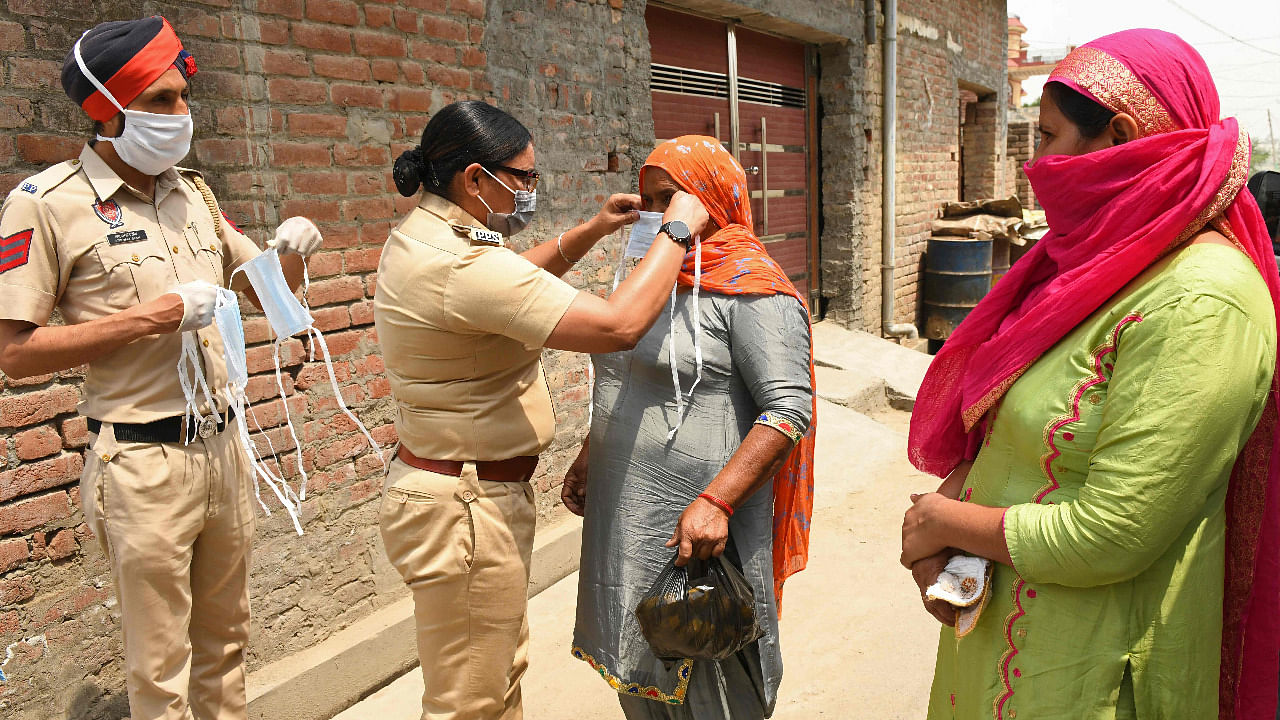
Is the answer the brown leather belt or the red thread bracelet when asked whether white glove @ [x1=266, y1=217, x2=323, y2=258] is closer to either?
the brown leather belt

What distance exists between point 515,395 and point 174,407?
0.81 m

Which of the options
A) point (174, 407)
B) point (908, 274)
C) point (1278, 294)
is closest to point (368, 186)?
point (174, 407)

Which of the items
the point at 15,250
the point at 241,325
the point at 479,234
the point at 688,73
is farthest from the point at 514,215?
the point at 688,73

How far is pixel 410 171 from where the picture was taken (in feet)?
6.48

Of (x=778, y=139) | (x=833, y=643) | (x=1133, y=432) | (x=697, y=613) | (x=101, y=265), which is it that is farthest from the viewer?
(x=778, y=139)

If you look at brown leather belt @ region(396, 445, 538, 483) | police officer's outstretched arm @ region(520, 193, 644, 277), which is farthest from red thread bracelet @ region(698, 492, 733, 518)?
police officer's outstretched arm @ region(520, 193, 644, 277)

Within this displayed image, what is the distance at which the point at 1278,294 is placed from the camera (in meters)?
1.33

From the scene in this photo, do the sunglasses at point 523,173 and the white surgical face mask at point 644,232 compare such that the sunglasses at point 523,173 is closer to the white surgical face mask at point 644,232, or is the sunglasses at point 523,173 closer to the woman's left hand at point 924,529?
the white surgical face mask at point 644,232

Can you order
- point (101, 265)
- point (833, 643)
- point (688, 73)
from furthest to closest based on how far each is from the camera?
point (688, 73) → point (833, 643) → point (101, 265)

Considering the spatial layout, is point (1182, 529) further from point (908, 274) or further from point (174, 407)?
point (908, 274)

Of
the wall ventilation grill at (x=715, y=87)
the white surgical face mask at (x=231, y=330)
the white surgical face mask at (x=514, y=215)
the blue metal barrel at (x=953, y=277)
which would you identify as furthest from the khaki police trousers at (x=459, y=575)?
the blue metal barrel at (x=953, y=277)

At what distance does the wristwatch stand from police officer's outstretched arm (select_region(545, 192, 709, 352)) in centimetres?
2

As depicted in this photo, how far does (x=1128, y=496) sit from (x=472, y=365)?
1.26 m

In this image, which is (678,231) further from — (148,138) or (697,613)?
(148,138)
